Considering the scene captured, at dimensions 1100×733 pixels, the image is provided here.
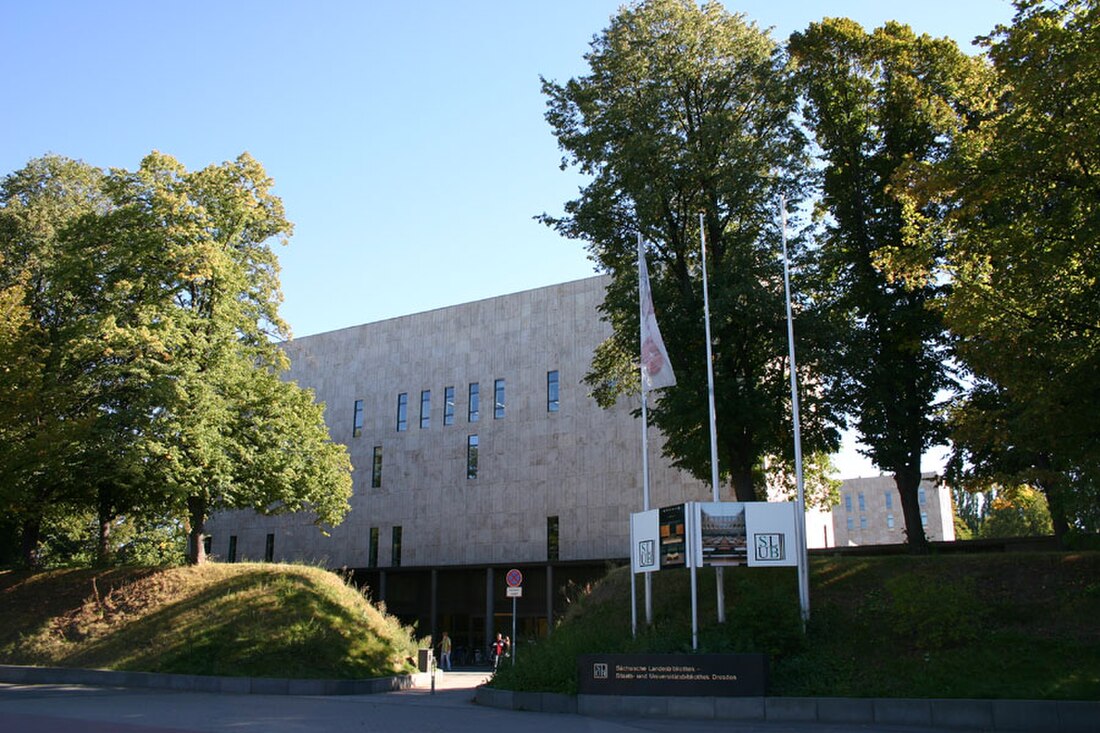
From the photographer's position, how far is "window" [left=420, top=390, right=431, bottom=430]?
54875mm

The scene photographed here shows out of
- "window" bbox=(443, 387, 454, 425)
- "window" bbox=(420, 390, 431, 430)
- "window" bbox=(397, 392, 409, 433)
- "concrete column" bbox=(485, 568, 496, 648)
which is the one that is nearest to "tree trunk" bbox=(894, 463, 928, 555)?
"concrete column" bbox=(485, 568, 496, 648)

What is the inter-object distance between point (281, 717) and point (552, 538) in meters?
31.8

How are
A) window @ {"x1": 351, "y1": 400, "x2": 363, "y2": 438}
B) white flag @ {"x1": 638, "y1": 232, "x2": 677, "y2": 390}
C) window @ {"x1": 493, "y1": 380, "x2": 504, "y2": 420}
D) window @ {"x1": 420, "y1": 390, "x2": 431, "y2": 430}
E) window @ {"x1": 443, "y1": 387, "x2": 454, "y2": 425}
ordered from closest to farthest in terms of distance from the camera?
1. white flag @ {"x1": 638, "y1": 232, "x2": 677, "y2": 390}
2. window @ {"x1": 493, "y1": 380, "x2": 504, "y2": 420}
3. window @ {"x1": 443, "y1": 387, "x2": 454, "y2": 425}
4. window @ {"x1": 420, "y1": 390, "x2": 431, "y2": 430}
5. window @ {"x1": 351, "y1": 400, "x2": 363, "y2": 438}

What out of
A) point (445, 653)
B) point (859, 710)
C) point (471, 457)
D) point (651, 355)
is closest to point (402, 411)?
point (471, 457)

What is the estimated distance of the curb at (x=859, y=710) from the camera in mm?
14578

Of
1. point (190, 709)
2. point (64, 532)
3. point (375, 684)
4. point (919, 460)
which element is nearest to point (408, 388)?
point (64, 532)

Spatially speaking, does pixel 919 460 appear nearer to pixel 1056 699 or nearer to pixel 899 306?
pixel 899 306

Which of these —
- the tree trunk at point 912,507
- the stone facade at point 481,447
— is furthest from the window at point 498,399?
the tree trunk at point 912,507

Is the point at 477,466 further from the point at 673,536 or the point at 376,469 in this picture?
the point at 673,536

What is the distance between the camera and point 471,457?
5250cm

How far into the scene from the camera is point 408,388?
5631 centimetres

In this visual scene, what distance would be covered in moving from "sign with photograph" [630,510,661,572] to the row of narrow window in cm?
2802

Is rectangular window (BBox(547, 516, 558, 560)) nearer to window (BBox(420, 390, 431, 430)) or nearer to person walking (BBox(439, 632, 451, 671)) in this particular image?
person walking (BBox(439, 632, 451, 671))

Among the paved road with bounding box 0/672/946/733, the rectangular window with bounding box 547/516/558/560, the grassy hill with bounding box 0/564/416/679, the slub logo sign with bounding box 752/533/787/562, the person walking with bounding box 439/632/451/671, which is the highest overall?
the rectangular window with bounding box 547/516/558/560
